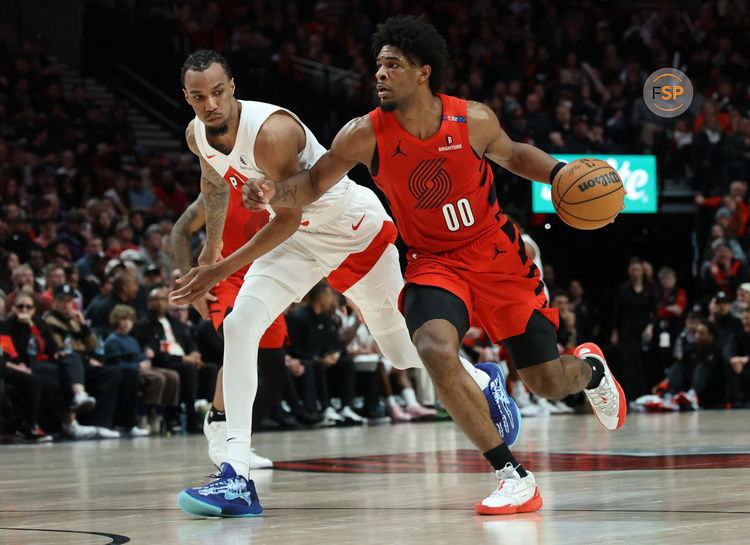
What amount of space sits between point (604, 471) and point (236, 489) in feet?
7.24

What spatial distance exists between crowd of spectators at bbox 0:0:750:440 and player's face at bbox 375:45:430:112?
6691 mm

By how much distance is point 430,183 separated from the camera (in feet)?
15.4

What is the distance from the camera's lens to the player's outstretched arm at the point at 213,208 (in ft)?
18.7

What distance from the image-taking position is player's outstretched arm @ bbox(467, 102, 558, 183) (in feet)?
15.5

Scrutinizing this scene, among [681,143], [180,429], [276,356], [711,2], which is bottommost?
[180,429]

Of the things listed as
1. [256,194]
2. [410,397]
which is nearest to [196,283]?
[256,194]

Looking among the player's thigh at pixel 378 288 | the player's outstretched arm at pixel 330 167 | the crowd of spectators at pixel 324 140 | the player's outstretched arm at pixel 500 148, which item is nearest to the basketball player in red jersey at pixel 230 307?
the player's thigh at pixel 378 288

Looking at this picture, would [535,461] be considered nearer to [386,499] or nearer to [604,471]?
[604,471]

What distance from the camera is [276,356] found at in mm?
6594

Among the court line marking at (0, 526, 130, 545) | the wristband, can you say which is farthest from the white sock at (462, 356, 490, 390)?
the court line marking at (0, 526, 130, 545)

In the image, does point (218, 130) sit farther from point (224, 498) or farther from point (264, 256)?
point (224, 498)

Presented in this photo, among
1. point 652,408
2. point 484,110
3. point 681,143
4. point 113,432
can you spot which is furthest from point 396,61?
point 681,143

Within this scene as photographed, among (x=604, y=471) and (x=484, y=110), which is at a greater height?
(x=484, y=110)

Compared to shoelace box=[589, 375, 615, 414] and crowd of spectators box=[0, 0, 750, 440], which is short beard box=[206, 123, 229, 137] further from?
crowd of spectators box=[0, 0, 750, 440]
